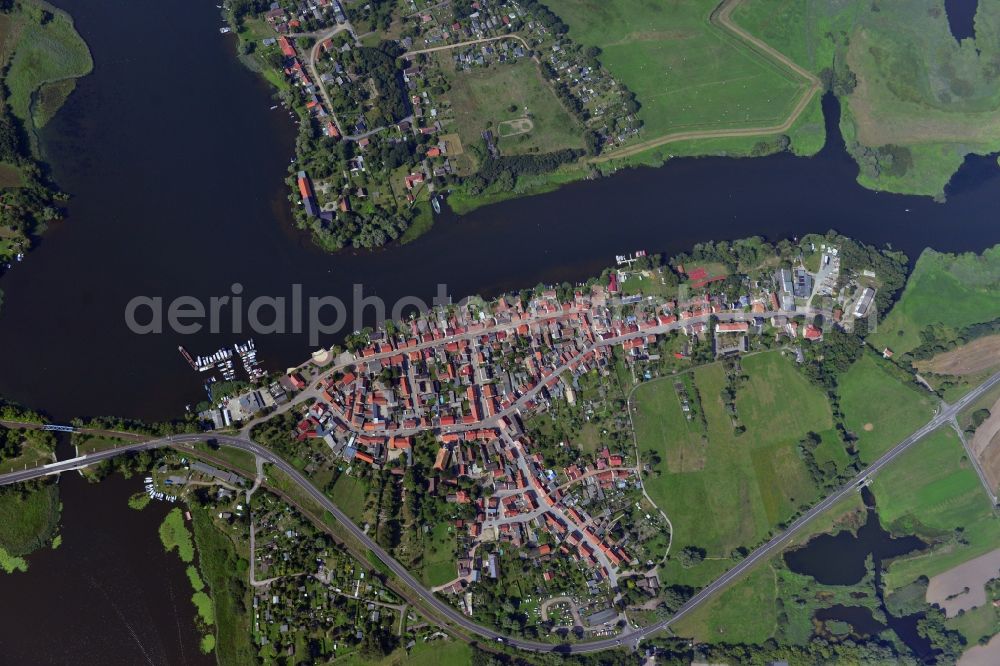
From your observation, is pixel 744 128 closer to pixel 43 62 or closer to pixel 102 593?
pixel 43 62

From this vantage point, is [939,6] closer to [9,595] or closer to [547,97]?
[547,97]

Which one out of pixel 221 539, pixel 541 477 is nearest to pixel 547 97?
pixel 541 477

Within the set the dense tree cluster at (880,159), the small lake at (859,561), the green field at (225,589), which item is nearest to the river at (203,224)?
the dense tree cluster at (880,159)

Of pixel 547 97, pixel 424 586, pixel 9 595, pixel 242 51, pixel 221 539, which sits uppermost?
pixel 242 51

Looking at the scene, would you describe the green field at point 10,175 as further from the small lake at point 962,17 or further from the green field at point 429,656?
the small lake at point 962,17

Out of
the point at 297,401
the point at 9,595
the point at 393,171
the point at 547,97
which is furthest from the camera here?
the point at 547,97

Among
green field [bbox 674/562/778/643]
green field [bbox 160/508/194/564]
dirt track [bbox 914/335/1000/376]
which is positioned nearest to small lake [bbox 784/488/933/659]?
green field [bbox 674/562/778/643]
